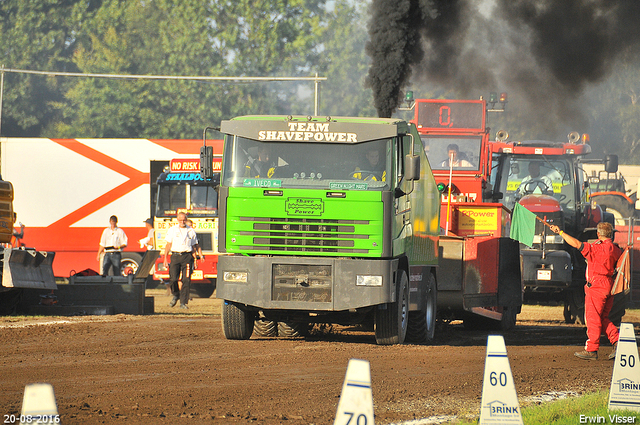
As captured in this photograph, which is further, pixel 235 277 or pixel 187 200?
pixel 187 200

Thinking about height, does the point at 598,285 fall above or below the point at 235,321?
above

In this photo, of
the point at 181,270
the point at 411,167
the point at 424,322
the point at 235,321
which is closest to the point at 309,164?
the point at 411,167

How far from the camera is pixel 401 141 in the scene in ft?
38.6

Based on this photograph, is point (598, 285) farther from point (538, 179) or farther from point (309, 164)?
point (538, 179)

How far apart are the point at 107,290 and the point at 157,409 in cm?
1015

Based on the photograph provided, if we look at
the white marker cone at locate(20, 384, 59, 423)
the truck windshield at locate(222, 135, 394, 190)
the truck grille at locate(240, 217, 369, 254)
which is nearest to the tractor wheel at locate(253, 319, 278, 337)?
the truck grille at locate(240, 217, 369, 254)

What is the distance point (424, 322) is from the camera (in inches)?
519

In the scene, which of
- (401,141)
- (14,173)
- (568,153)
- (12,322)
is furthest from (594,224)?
(14,173)

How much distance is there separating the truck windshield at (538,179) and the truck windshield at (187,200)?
25.5 feet

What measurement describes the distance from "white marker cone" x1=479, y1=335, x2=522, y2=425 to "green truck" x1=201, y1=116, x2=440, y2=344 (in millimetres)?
5179

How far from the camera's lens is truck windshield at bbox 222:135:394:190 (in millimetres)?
11422

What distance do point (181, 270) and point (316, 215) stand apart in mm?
A: 7494

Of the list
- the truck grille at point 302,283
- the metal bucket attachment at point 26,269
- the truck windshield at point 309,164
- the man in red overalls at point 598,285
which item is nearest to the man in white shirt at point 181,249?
the metal bucket attachment at point 26,269
